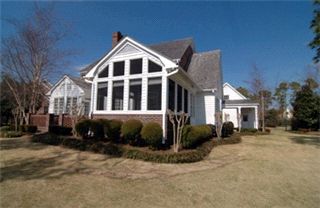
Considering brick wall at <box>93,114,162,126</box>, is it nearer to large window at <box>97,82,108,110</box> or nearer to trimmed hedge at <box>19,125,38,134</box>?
large window at <box>97,82,108,110</box>

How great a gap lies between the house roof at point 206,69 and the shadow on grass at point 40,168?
39.3 feet

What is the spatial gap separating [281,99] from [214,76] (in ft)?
124

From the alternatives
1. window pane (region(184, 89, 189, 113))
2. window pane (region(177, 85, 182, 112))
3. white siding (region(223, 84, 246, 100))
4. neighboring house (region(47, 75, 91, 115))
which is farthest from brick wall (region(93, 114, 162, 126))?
white siding (region(223, 84, 246, 100))

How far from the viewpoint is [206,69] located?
58.0 feet

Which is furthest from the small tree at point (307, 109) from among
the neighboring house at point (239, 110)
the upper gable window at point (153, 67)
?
the upper gable window at point (153, 67)

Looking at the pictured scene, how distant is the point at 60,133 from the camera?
12.8 m

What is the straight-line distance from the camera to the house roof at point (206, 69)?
16.2 metres

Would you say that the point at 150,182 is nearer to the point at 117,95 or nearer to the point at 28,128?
the point at 117,95

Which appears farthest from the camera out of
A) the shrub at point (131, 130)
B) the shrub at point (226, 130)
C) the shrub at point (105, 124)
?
the shrub at point (226, 130)

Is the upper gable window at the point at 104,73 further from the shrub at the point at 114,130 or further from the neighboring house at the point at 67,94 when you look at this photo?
the neighboring house at the point at 67,94

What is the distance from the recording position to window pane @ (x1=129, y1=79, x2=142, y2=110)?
428 inches

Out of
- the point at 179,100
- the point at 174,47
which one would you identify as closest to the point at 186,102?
the point at 179,100

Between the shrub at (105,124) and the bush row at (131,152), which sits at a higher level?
the shrub at (105,124)

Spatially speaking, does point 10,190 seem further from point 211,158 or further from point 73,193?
point 211,158
